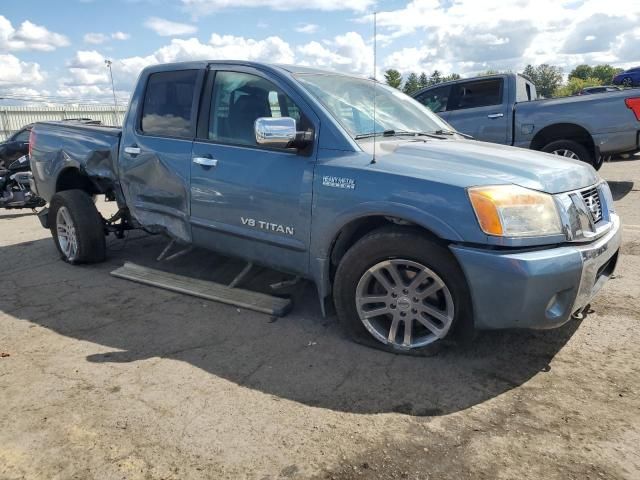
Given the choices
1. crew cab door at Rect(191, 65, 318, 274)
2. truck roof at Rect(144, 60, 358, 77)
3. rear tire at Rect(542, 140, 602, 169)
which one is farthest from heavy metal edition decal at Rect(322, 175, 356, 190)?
rear tire at Rect(542, 140, 602, 169)

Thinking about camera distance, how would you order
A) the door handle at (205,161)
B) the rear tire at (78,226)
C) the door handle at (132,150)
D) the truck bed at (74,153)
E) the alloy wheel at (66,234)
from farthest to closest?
1. the alloy wheel at (66,234)
2. the rear tire at (78,226)
3. the truck bed at (74,153)
4. the door handle at (132,150)
5. the door handle at (205,161)

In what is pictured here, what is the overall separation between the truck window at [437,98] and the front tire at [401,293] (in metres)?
6.42

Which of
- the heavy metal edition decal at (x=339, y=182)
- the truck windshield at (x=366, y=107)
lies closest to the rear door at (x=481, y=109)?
the truck windshield at (x=366, y=107)

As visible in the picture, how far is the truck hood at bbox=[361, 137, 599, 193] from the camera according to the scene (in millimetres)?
2959

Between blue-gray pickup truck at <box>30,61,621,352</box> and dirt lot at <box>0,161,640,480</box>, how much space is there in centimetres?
35

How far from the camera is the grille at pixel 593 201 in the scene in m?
3.22

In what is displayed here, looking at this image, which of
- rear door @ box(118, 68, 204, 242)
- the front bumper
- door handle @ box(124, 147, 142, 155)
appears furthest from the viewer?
door handle @ box(124, 147, 142, 155)

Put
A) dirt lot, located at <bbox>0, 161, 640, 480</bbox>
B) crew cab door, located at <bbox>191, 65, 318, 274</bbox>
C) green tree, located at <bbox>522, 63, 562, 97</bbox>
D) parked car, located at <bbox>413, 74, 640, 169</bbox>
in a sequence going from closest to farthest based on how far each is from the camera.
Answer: dirt lot, located at <bbox>0, 161, 640, 480</bbox>
crew cab door, located at <bbox>191, 65, 318, 274</bbox>
parked car, located at <bbox>413, 74, 640, 169</bbox>
green tree, located at <bbox>522, 63, 562, 97</bbox>

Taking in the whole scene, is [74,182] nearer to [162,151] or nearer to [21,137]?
[162,151]

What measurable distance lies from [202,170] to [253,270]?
129cm

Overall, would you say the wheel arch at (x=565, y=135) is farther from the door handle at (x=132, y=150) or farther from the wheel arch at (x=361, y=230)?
the door handle at (x=132, y=150)

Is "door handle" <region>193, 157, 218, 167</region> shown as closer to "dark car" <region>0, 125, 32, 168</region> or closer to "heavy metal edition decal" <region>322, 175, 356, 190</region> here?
"heavy metal edition decal" <region>322, 175, 356, 190</region>

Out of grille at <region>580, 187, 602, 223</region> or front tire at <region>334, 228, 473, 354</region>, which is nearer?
front tire at <region>334, 228, 473, 354</region>

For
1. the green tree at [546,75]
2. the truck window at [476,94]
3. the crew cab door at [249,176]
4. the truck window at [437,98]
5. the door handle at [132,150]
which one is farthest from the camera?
the green tree at [546,75]
